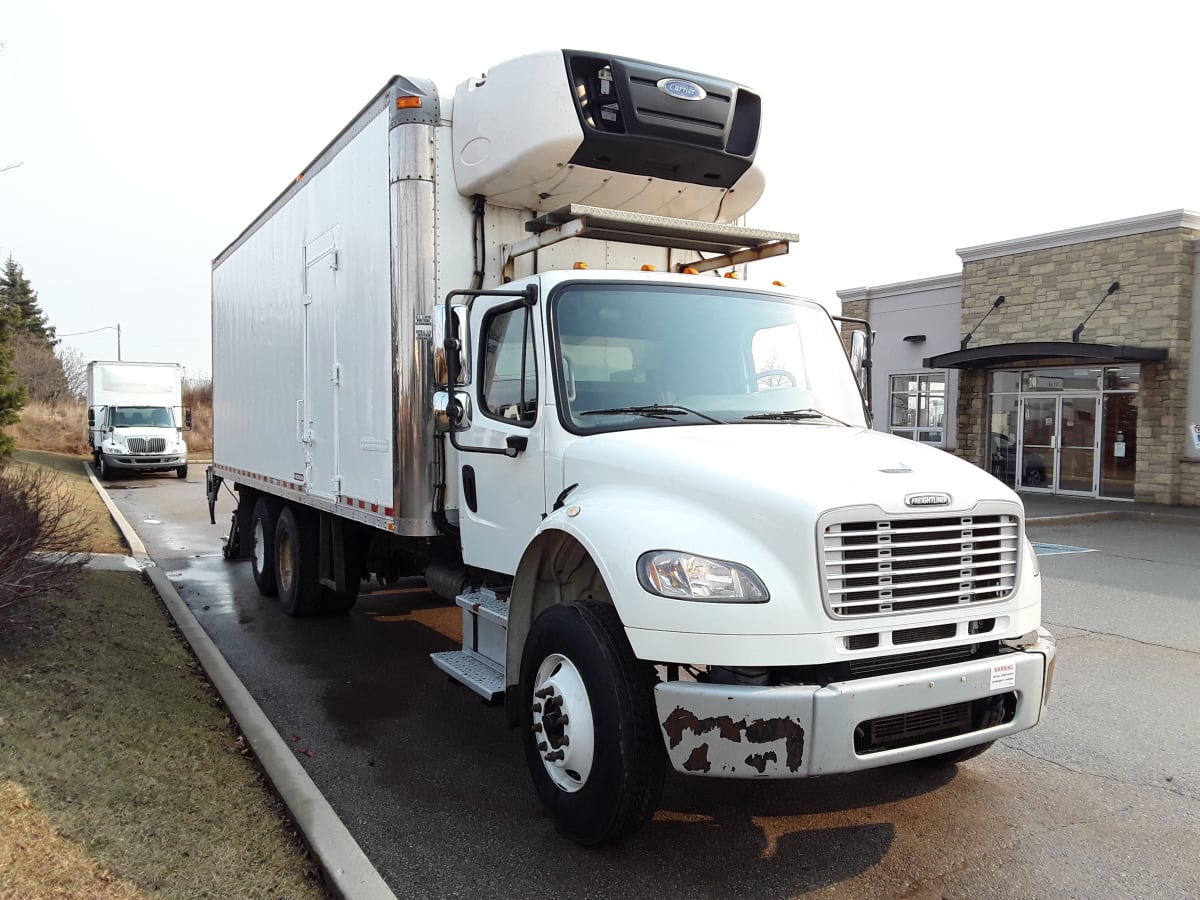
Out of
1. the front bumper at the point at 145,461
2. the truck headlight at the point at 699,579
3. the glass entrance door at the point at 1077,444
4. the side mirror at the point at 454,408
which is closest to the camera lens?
the truck headlight at the point at 699,579

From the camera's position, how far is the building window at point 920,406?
925 inches

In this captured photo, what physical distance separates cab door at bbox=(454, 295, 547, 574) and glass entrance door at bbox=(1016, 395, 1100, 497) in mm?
18466

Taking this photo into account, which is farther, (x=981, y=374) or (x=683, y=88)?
(x=981, y=374)

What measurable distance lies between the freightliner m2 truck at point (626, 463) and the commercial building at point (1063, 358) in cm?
1461

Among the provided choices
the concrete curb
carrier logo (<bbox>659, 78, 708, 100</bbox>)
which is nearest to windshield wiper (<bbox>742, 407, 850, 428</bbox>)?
carrier logo (<bbox>659, 78, 708, 100</bbox>)

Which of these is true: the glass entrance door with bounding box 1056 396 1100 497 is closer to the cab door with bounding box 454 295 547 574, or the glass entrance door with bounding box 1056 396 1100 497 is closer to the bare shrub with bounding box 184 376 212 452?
the cab door with bounding box 454 295 547 574

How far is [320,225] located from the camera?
23.3ft

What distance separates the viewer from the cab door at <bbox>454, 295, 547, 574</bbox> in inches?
182

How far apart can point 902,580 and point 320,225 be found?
5.40 m

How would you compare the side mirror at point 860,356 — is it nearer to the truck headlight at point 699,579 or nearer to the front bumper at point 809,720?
the front bumper at point 809,720

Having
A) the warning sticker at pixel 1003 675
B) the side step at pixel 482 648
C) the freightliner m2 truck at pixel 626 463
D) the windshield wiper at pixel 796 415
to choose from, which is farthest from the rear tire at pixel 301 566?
the warning sticker at pixel 1003 675

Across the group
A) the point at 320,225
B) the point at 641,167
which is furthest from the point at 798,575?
the point at 320,225

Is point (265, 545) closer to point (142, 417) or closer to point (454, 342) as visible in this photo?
point (454, 342)

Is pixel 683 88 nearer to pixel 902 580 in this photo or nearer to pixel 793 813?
pixel 902 580
